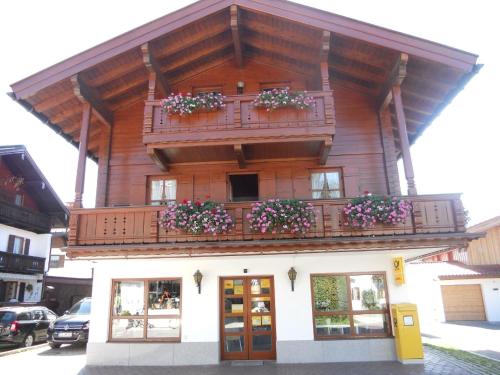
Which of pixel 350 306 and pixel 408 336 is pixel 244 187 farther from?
pixel 408 336

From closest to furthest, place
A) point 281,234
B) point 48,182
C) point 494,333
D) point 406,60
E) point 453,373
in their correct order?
point 453,373, point 281,234, point 406,60, point 494,333, point 48,182

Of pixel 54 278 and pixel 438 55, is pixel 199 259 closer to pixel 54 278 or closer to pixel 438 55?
pixel 438 55

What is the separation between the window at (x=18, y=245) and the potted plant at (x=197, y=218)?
19.1 metres

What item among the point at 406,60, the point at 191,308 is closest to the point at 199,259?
the point at 191,308

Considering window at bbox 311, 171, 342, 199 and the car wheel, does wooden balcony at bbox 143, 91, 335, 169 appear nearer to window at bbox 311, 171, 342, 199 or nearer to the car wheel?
window at bbox 311, 171, 342, 199

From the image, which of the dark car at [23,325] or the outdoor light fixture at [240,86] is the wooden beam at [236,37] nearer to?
the outdoor light fixture at [240,86]

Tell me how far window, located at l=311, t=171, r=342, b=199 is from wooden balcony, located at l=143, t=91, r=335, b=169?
1.31 meters

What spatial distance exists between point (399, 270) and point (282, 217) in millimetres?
4099

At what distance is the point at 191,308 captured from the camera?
39.6 ft

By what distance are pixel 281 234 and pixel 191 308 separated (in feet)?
12.1

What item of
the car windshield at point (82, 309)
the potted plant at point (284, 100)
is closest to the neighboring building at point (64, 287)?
the car windshield at point (82, 309)

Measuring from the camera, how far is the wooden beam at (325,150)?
11516mm

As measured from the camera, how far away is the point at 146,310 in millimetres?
12273

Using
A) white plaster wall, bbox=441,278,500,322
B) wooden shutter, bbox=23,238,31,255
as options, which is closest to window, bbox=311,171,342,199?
white plaster wall, bbox=441,278,500,322
